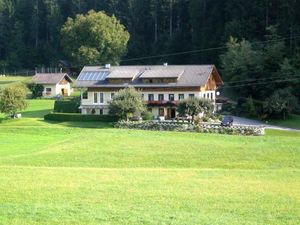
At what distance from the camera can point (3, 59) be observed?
4414 inches

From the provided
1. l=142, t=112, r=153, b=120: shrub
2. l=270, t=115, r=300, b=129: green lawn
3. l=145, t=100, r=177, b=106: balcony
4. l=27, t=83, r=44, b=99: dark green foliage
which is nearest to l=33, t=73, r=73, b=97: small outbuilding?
l=27, t=83, r=44, b=99: dark green foliage

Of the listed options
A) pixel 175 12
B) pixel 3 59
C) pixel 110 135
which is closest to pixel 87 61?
pixel 175 12

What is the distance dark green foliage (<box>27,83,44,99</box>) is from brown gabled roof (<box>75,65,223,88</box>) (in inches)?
663

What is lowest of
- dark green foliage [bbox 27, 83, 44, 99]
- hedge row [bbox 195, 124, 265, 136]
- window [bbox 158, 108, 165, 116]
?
hedge row [bbox 195, 124, 265, 136]

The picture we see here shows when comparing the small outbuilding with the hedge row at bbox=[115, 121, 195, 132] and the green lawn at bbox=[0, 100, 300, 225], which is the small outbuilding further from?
the green lawn at bbox=[0, 100, 300, 225]

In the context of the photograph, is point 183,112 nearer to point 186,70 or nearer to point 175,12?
point 186,70

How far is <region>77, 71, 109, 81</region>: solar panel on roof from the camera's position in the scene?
61.5m

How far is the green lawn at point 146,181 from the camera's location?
46.8 ft

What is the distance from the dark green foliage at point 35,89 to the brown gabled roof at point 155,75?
16843mm

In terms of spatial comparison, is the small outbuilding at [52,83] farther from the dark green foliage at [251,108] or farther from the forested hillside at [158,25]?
the dark green foliage at [251,108]

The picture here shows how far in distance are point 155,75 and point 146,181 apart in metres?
39.4

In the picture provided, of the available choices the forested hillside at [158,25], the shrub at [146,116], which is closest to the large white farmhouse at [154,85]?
the shrub at [146,116]

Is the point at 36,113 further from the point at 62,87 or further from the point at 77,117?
the point at 62,87

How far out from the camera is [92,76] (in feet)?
203
